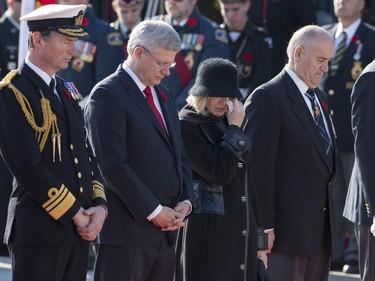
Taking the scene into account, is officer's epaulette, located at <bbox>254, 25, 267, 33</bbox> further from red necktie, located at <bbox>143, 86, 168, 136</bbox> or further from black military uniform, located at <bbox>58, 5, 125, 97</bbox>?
red necktie, located at <bbox>143, 86, 168, 136</bbox>

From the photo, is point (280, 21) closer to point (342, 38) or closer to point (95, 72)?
point (342, 38)

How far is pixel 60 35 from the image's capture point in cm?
530

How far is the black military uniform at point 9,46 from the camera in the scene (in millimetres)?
9156

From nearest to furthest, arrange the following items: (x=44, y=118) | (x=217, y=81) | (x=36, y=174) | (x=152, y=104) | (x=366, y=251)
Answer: (x=36, y=174), (x=44, y=118), (x=152, y=104), (x=217, y=81), (x=366, y=251)

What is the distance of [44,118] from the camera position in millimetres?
5148

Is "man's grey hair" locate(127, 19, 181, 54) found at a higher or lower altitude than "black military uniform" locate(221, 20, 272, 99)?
higher

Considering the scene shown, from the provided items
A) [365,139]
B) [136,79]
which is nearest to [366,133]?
[365,139]

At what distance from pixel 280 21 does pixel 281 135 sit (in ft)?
11.9

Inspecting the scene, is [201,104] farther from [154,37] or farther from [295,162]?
[295,162]

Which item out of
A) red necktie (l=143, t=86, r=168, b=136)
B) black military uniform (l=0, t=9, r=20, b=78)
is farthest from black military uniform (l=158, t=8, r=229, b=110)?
red necktie (l=143, t=86, r=168, b=136)

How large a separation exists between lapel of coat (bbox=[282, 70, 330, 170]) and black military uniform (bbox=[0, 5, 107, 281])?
145 centimetres

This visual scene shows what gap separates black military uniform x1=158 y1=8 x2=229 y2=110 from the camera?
900cm

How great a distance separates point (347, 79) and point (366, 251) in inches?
102

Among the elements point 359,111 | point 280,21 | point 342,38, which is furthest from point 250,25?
point 359,111
